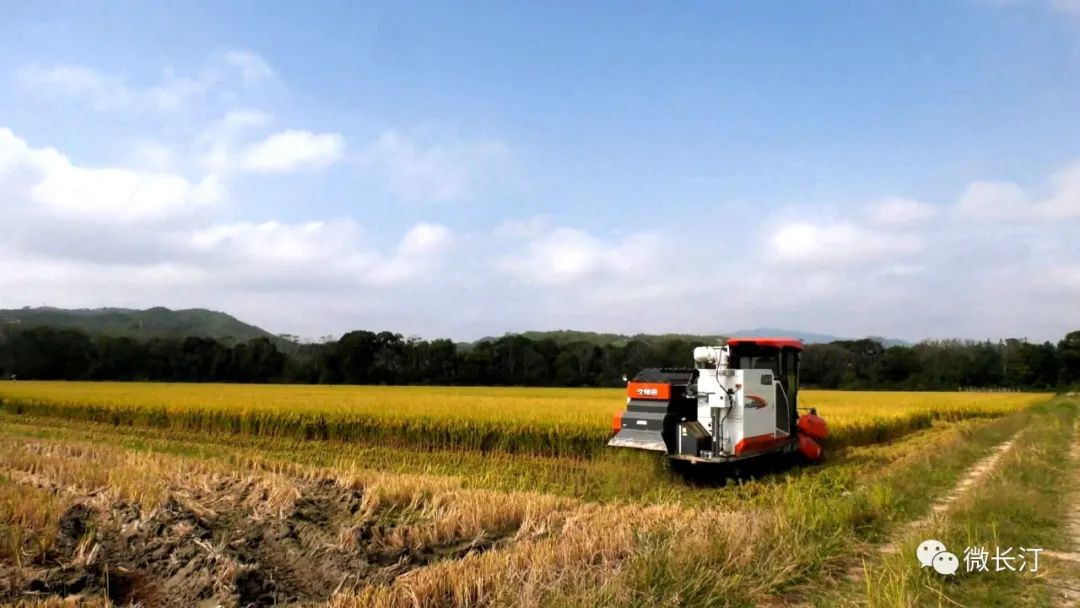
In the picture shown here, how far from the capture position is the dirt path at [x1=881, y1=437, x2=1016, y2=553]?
6.91 m

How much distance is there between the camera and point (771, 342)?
495 inches

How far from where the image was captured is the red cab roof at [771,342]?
12130mm

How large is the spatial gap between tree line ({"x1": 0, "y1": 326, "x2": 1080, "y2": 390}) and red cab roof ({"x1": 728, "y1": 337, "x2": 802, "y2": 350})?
50.4 metres

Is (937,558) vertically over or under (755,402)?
under

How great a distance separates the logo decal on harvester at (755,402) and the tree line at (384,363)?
51564mm

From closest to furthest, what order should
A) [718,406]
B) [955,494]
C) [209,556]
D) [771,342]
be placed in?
[209,556], [955,494], [718,406], [771,342]

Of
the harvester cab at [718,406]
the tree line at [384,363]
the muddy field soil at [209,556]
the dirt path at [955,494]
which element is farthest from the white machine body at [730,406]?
the tree line at [384,363]

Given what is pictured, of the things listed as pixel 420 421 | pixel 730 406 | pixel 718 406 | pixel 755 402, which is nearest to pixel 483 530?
pixel 718 406

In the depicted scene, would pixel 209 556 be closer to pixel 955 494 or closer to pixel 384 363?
pixel 955 494

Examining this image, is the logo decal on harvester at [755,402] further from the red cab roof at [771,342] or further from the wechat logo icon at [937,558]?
the wechat logo icon at [937,558]

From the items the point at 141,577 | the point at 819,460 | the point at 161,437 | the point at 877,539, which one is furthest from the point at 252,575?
the point at 161,437

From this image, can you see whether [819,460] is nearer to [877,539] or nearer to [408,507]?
[877,539]

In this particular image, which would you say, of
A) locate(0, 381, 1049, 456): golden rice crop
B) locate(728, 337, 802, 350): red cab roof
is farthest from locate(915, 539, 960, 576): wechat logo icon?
locate(0, 381, 1049, 456): golden rice crop

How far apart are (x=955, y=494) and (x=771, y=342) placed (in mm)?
3887
